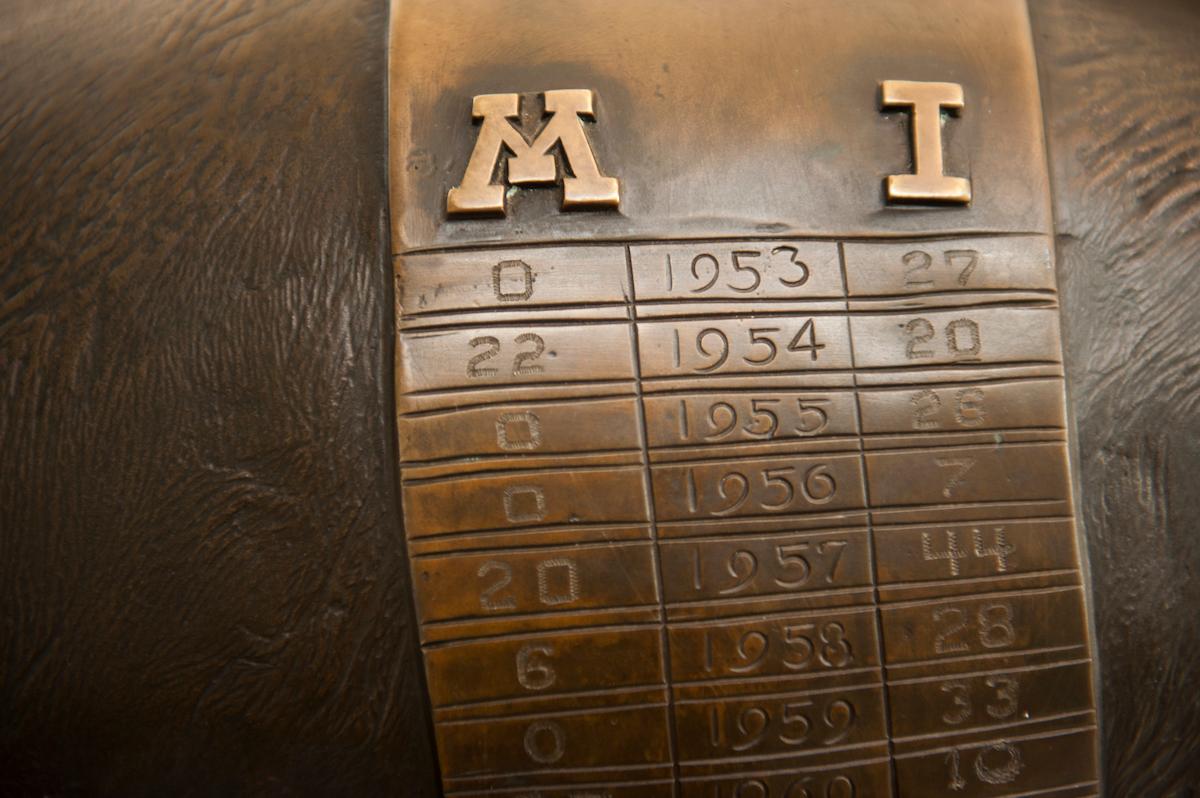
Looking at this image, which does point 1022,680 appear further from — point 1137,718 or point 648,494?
point 648,494

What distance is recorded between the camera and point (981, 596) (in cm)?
103

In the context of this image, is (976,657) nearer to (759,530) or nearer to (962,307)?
(759,530)

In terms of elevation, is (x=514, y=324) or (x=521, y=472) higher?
(x=514, y=324)

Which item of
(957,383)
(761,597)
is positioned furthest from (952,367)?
(761,597)

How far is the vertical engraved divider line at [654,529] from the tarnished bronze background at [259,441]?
32 centimetres

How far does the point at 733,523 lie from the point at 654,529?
0.33 ft

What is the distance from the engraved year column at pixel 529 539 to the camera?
0.99 meters

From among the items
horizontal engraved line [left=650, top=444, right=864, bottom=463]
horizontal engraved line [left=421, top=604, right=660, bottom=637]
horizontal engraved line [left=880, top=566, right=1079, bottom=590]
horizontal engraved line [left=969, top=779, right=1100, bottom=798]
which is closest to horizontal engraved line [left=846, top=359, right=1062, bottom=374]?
horizontal engraved line [left=650, top=444, right=864, bottom=463]

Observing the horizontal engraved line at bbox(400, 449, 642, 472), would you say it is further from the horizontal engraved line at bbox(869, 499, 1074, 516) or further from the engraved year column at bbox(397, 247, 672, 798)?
the horizontal engraved line at bbox(869, 499, 1074, 516)

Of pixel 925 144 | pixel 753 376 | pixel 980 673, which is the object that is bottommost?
pixel 980 673

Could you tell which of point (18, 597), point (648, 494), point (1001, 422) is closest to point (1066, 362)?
point (1001, 422)

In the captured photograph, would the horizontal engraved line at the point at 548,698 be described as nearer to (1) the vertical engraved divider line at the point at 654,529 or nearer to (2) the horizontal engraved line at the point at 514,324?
(1) the vertical engraved divider line at the point at 654,529

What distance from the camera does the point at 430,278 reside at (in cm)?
101

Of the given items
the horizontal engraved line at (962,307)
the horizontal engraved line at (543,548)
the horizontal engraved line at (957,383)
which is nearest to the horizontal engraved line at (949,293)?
the horizontal engraved line at (962,307)
